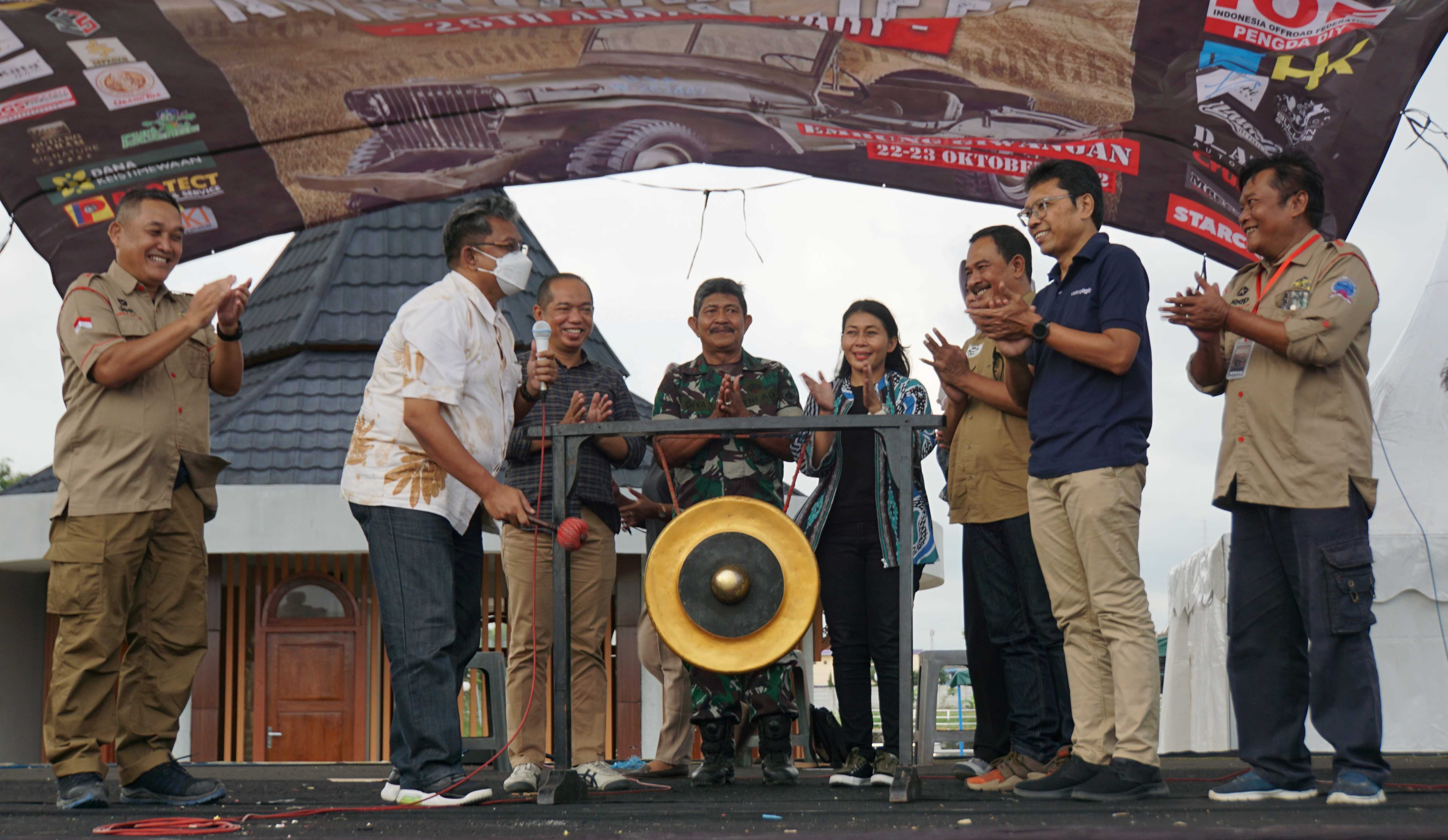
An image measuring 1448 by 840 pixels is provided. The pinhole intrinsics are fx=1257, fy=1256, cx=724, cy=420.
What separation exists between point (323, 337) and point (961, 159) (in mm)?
7765

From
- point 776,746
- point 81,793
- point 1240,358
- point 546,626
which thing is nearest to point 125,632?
point 81,793

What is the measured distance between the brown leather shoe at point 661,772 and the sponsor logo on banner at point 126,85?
365 centimetres

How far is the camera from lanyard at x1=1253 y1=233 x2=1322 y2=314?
408 cm

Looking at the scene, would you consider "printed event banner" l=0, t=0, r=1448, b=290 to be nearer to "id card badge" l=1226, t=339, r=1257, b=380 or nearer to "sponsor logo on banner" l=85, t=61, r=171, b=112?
"sponsor logo on banner" l=85, t=61, r=171, b=112

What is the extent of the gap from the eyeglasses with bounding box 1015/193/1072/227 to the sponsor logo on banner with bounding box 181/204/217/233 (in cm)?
370

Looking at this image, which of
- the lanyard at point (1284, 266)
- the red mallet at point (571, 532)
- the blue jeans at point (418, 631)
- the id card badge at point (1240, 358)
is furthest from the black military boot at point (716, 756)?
the lanyard at point (1284, 266)

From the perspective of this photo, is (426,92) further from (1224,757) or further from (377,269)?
(377,269)

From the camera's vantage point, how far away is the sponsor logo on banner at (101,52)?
531cm

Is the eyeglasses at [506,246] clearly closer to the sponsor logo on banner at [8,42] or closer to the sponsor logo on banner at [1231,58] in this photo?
the sponsor logo on banner at [8,42]

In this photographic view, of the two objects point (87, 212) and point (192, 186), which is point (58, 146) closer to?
point (87, 212)

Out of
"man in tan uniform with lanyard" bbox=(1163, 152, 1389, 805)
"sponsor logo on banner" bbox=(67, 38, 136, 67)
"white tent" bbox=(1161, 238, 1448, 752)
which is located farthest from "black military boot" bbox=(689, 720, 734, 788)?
"white tent" bbox=(1161, 238, 1448, 752)

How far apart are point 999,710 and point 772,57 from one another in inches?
120

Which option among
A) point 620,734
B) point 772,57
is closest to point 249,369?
point 620,734

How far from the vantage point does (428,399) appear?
403 centimetres
